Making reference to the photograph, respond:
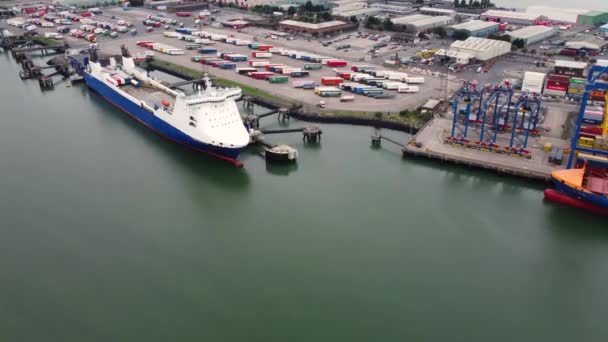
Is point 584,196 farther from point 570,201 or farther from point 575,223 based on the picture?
point 575,223

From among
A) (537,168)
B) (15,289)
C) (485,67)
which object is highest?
(485,67)

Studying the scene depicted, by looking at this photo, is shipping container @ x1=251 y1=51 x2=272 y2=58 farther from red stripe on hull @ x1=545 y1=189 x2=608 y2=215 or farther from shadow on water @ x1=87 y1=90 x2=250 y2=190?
red stripe on hull @ x1=545 y1=189 x2=608 y2=215

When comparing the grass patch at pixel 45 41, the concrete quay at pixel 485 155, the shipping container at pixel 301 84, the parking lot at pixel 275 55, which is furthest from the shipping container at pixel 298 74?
the grass patch at pixel 45 41

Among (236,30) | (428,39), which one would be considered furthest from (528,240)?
(236,30)

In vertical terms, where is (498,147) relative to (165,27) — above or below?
below

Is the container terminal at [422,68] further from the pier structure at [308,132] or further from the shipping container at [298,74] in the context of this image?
the pier structure at [308,132]

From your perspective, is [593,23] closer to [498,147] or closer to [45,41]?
[498,147]
